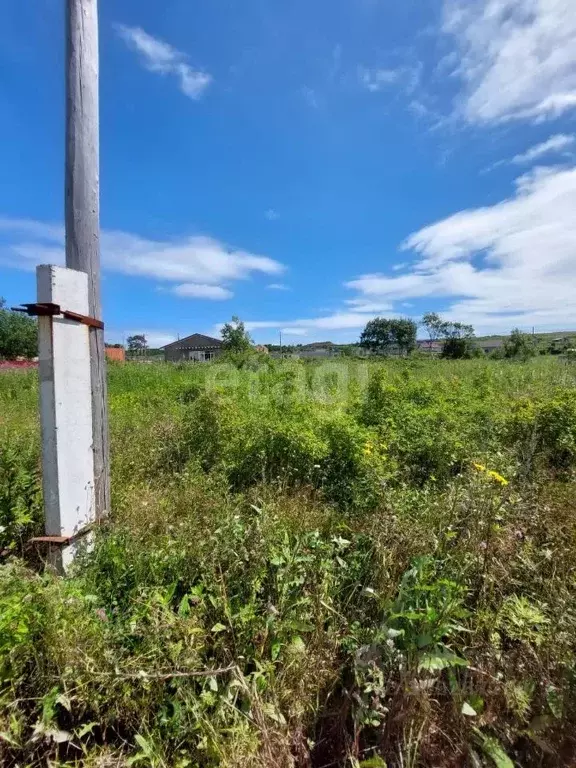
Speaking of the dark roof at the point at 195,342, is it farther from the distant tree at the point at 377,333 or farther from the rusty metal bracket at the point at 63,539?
the rusty metal bracket at the point at 63,539

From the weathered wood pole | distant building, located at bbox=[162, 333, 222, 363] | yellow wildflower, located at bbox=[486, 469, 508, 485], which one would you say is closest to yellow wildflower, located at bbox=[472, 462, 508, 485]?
yellow wildflower, located at bbox=[486, 469, 508, 485]

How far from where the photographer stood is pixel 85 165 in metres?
2.14

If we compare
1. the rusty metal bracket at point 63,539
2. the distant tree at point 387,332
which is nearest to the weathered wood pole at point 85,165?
the rusty metal bracket at point 63,539

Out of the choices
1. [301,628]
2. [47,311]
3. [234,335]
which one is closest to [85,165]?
[47,311]

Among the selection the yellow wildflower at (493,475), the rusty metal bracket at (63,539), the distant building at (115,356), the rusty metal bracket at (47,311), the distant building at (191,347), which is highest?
the distant building at (191,347)

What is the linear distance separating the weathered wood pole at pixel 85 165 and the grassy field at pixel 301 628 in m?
0.74

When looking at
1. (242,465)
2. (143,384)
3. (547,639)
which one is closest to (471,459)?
(547,639)

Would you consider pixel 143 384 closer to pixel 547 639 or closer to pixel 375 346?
pixel 547 639

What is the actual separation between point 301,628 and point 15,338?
1891 inches

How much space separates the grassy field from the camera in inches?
48.6

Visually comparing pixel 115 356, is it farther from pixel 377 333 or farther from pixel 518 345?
pixel 377 333

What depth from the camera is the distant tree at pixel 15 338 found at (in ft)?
128

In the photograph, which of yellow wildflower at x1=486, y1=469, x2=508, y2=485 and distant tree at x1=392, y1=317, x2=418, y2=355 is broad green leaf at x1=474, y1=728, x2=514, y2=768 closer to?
yellow wildflower at x1=486, y1=469, x2=508, y2=485

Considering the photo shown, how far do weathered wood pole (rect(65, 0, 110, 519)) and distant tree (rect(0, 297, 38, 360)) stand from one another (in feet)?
144
